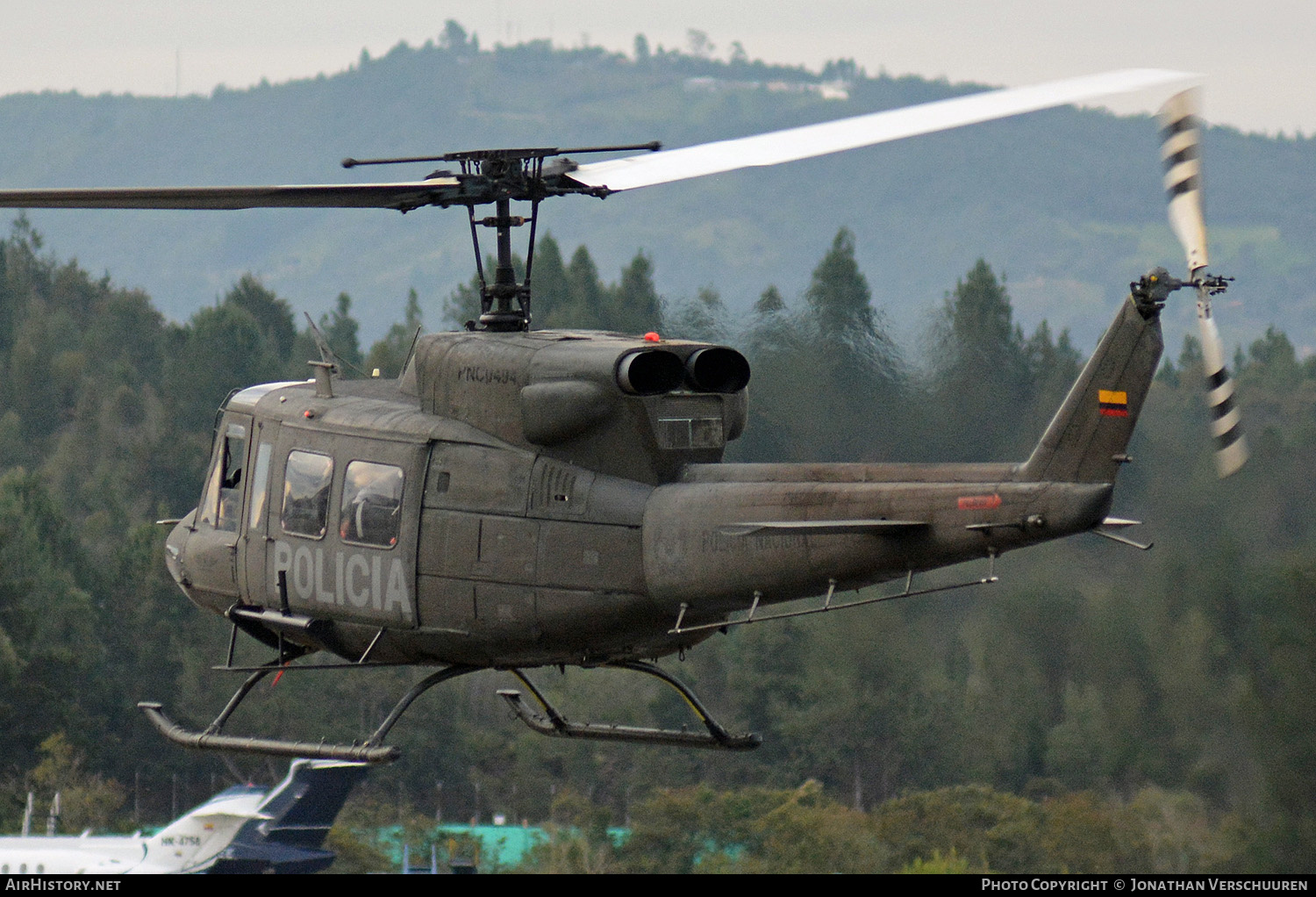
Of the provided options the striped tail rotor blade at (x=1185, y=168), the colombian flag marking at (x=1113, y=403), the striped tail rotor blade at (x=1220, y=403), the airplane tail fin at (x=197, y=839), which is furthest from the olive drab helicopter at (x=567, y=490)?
the airplane tail fin at (x=197, y=839)

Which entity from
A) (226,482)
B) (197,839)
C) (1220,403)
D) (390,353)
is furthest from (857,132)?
(390,353)

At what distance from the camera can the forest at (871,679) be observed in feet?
78.9

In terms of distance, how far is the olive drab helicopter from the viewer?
31.5 ft

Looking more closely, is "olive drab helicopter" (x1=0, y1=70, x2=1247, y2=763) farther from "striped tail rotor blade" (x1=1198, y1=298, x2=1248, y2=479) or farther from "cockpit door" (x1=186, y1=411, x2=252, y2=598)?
"striped tail rotor blade" (x1=1198, y1=298, x2=1248, y2=479)

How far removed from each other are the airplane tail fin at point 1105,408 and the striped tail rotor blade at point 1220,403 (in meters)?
0.69

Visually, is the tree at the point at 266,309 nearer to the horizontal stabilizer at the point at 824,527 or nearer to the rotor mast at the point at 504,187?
the rotor mast at the point at 504,187

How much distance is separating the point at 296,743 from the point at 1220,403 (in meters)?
5.68

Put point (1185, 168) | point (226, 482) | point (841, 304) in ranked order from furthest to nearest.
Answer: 1. point (841, 304)
2. point (226, 482)
3. point (1185, 168)

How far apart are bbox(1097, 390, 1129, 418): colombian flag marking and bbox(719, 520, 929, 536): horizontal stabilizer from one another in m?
1.09

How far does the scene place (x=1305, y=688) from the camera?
77.1 ft

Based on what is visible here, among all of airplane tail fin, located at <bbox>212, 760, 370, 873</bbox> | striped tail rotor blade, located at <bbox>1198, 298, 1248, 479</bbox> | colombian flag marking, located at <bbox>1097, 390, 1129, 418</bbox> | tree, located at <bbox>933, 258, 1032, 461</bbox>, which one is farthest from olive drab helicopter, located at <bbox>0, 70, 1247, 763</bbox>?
airplane tail fin, located at <bbox>212, 760, 370, 873</bbox>

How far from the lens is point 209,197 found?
1055 cm

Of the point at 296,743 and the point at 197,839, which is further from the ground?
the point at 296,743

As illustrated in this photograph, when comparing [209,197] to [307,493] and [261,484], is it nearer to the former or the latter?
[307,493]
